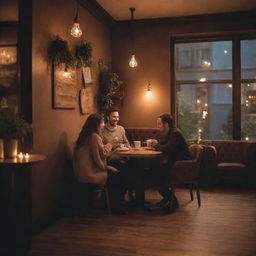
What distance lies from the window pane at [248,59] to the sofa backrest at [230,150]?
4.60 ft

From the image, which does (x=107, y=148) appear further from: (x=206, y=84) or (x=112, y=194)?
(x=206, y=84)

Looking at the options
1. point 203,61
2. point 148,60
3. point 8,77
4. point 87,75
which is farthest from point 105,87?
point 8,77

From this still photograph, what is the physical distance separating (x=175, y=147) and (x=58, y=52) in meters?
2.03

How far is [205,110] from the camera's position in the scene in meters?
7.50

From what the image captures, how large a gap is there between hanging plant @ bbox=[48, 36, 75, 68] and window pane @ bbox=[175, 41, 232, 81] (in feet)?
11.3

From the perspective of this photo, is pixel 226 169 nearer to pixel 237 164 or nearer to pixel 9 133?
pixel 237 164

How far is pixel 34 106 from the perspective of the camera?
4.04 meters

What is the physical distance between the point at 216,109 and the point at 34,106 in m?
4.46

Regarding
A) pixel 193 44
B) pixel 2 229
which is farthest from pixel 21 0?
pixel 193 44

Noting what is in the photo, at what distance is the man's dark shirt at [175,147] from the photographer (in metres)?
5.00

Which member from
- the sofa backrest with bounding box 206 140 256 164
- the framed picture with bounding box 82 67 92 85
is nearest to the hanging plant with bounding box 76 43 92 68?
the framed picture with bounding box 82 67 92 85

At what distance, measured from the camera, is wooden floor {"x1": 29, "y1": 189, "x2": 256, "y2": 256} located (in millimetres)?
3473

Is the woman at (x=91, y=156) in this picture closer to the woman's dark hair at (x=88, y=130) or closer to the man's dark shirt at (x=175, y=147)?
the woman's dark hair at (x=88, y=130)

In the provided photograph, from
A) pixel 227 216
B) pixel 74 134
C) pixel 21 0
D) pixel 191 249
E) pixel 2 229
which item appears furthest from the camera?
pixel 74 134
